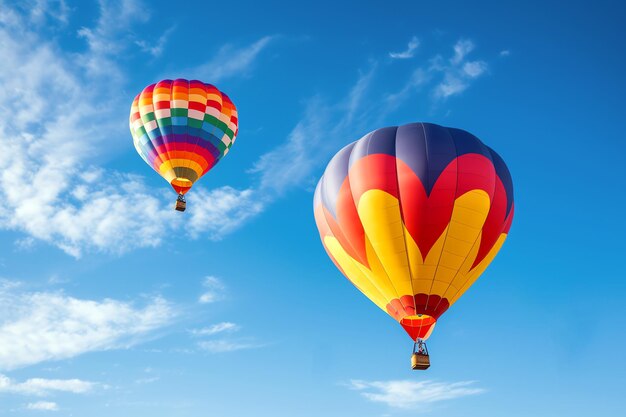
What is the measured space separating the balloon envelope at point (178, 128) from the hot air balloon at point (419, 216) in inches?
444

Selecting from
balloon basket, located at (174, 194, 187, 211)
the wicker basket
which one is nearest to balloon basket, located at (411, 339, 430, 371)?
the wicker basket

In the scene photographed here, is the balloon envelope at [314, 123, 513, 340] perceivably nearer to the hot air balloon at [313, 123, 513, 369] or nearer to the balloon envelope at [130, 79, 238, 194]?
the hot air balloon at [313, 123, 513, 369]

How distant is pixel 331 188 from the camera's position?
20.2 meters

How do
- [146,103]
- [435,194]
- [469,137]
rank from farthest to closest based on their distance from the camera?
[146,103] → [469,137] → [435,194]

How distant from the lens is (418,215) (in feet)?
61.0

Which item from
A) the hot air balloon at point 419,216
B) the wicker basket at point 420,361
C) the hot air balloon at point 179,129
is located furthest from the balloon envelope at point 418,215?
the hot air balloon at point 179,129

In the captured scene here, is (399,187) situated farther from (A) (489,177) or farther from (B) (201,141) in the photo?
(B) (201,141)

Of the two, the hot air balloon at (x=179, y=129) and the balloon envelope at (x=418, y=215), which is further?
the hot air balloon at (x=179, y=129)

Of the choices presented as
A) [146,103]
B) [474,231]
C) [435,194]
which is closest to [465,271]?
[474,231]

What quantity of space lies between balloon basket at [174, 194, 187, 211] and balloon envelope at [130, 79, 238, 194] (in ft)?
1.06

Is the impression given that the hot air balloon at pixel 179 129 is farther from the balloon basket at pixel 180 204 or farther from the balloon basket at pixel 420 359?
the balloon basket at pixel 420 359

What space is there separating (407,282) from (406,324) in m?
1.26

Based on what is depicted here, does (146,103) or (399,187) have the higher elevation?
(146,103)

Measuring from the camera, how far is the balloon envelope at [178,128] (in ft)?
95.9
